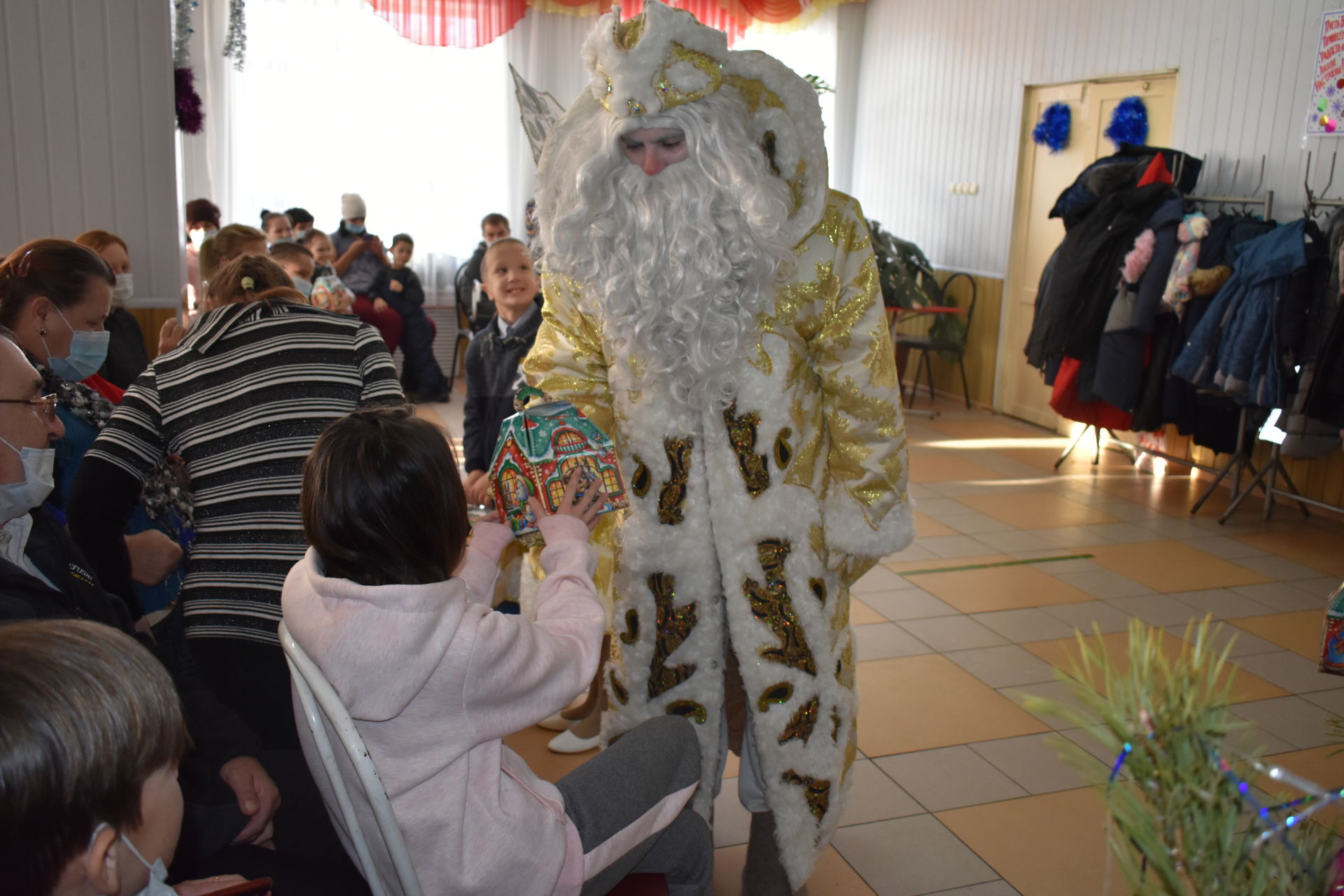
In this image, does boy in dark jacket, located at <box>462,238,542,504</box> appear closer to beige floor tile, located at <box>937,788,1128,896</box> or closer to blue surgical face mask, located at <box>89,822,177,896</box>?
beige floor tile, located at <box>937,788,1128,896</box>

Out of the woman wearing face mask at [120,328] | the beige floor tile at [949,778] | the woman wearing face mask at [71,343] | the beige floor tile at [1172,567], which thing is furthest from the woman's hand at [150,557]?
the beige floor tile at [1172,567]

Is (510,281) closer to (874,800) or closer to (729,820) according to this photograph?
(729,820)

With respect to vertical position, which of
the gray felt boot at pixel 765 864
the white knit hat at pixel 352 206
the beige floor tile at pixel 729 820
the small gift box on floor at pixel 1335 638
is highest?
the white knit hat at pixel 352 206

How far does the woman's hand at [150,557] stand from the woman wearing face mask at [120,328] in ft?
4.46

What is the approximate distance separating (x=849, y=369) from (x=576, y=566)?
2.22 feet

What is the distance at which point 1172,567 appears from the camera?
4504 mm

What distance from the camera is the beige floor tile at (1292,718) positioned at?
9.86 feet

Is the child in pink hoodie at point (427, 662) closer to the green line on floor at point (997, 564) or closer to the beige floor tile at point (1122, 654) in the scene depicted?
the beige floor tile at point (1122, 654)

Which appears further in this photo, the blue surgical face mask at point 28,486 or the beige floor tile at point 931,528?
the beige floor tile at point 931,528

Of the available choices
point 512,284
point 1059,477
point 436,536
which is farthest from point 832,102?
point 436,536

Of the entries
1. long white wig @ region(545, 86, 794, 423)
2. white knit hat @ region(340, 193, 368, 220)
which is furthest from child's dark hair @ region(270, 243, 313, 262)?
white knit hat @ region(340, 193, 368, 220)

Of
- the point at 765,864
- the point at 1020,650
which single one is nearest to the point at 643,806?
the point at 765,864

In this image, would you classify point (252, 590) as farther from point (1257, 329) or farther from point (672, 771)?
point (1257, 329)

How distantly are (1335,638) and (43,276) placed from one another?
7.87 feet
